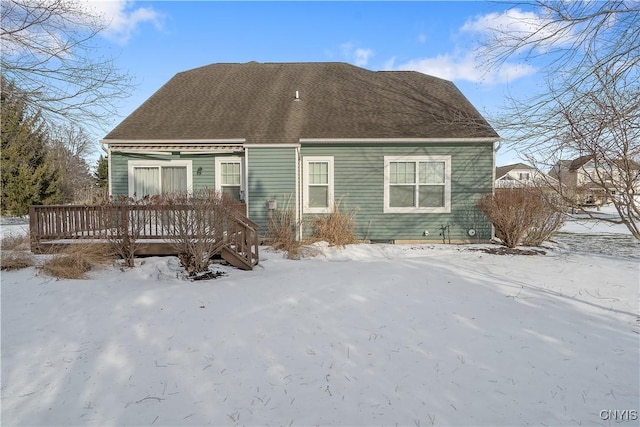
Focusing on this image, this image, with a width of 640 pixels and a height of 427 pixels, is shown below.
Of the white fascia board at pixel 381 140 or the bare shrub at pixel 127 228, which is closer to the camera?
the bare shrub at pixel 127 228

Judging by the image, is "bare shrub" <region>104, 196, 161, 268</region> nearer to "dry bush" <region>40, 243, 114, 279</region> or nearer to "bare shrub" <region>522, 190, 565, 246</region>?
"dry bush" <region>40, 243, 114, 279</region>

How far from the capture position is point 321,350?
363 centimetres

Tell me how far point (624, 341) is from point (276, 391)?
387cm

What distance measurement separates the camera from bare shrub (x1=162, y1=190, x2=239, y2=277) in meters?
6.24

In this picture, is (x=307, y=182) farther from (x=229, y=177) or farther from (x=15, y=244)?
(x=15, y=244)

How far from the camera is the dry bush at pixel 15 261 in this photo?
6.54m

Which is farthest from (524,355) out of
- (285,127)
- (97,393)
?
(285,127)

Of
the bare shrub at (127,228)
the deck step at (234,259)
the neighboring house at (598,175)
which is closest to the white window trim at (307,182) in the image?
the deck step at (234,259)

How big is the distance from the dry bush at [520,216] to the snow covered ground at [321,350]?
9.96 ft

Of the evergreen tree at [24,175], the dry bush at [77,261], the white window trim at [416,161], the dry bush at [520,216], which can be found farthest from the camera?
the evergreen tree at [24,175]

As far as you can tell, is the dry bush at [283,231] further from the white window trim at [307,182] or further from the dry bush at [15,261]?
the dry bush at [15,261]

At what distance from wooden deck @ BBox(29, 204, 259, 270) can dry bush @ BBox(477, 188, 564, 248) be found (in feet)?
22.1

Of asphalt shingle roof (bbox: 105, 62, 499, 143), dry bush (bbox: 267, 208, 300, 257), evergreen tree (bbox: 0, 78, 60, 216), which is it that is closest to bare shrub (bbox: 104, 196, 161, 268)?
dry bush (bbox: 267, 208, 300, 257)

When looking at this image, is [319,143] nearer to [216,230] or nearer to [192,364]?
[216,230]
